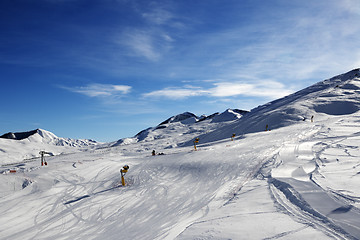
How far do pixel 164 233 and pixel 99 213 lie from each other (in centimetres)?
374

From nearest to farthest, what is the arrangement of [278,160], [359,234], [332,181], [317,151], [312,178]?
[359,234] → [332,181] → [312,178] → [278,160] → [317,151]

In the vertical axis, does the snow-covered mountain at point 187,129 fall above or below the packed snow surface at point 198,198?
above

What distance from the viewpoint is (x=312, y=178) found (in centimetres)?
774

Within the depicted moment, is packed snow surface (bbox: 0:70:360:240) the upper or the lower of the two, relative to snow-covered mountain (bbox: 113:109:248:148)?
lower

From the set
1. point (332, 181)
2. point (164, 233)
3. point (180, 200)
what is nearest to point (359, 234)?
point (332, 181)

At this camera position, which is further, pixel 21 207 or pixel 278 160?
pixel 278 160

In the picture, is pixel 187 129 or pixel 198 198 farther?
pixel 187 129

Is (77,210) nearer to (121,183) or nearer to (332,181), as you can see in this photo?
(121,183)

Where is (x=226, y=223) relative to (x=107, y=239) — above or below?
above

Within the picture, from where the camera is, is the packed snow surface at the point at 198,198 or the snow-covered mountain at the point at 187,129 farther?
the snow-covered mountain at the point at 187,129

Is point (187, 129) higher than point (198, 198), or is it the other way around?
point (187, 129)

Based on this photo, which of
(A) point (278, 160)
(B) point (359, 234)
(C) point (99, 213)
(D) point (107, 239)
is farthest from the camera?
(A) point (278, 160)

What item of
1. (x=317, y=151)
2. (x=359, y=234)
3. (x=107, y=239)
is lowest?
(x=107, y=239)

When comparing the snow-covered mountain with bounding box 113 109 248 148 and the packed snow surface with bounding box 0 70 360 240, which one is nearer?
the packed snow surface with bounding box 0 70 360 240
